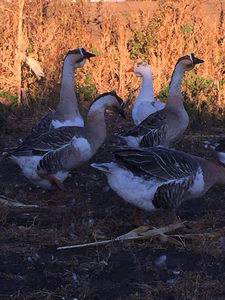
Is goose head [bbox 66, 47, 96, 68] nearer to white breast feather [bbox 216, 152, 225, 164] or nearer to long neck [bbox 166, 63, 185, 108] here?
long neck [bbox 166, 63, 185, 108]

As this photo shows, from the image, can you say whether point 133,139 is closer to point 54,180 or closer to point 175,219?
point 54,180

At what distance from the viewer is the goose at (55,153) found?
20.9 ft

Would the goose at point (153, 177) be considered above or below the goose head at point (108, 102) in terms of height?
below

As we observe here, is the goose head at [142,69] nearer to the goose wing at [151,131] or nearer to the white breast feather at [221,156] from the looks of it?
the goose wing at [151,131]

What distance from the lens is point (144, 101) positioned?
8789mm

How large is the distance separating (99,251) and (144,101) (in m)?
4.48

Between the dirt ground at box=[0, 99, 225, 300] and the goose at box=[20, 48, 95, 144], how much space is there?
0.91 metres

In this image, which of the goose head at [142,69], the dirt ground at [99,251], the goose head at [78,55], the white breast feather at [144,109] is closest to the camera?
the dirt ground at [99,251]

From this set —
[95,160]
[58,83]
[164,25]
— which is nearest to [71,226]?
[95,160]

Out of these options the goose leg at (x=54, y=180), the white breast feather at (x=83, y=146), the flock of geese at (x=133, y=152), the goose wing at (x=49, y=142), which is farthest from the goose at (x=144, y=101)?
the goose leg at (x=54, y=180)

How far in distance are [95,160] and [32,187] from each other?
136cm

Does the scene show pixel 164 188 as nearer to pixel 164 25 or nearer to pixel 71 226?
pixel 71 226

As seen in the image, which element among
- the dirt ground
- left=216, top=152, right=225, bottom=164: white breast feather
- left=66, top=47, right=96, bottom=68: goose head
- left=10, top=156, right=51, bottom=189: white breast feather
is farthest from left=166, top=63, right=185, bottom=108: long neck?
left=10, top=156, right=51, bottom=189: white breast feather

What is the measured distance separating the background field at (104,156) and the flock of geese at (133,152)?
40 cm
